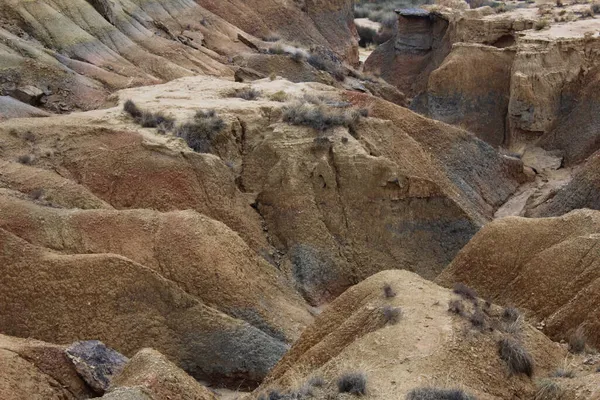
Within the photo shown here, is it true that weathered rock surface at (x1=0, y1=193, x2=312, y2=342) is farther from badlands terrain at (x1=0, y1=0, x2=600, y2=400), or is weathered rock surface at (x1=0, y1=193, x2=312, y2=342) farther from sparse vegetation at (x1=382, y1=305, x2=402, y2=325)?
sparse vegetation at (x1=382, y1=305, x2=402, y2=325)

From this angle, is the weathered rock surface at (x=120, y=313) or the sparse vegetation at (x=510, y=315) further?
the weathered rock surface at (x=120, y=313)

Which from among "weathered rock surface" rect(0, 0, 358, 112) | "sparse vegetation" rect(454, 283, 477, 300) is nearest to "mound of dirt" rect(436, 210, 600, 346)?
"sparse vegetation" rect(454, 283, 477, 300)

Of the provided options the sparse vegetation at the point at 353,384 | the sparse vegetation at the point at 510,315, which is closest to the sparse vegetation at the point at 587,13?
the sparse vegetation at the point at 510,315

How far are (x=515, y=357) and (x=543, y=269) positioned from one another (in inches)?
196

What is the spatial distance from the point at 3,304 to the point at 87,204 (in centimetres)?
408

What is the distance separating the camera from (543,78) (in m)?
32.8

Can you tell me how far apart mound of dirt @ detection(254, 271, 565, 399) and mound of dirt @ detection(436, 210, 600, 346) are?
1978 mm

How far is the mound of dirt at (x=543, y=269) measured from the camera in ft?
50.7

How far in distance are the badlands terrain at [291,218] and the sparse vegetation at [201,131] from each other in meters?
0.06

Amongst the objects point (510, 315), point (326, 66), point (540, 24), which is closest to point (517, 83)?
point (540, 24)

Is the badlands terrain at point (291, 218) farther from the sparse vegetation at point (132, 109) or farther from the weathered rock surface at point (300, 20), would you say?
the weathered rock surface at point (300, 20)

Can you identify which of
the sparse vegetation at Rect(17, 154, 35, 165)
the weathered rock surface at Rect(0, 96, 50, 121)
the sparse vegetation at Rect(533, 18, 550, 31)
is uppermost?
the sparse vegetation at Rect(533, 18, 550, 31)

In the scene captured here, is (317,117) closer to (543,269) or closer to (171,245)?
(171,245)

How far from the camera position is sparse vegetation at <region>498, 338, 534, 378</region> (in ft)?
41.0
